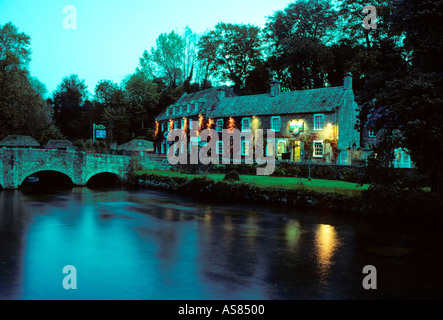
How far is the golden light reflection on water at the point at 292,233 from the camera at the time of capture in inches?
617

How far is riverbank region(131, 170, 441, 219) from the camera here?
18.5 m

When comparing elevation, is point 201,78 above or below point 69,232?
above

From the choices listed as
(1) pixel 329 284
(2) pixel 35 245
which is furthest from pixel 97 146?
(1) pixel 329 284

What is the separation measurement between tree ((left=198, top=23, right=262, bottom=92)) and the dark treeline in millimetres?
152

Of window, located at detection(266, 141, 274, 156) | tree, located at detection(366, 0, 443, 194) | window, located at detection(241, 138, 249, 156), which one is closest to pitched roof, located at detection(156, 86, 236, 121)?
window, located at detection(241, 138, 249, 156)

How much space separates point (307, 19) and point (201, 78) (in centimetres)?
2630

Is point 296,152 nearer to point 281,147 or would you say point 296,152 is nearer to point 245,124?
point 281,147

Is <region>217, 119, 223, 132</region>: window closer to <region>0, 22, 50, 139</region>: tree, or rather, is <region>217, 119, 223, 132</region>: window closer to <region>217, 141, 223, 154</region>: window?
<region>217, 141, 223, 154</region>: window

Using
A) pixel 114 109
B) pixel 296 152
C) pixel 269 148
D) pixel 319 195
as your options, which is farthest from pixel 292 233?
pixel 114 109

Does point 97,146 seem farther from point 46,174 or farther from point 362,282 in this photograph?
point 362,282

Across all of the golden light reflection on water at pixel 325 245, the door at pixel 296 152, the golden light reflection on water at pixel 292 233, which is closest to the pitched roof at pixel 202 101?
the door at pixel 296 152

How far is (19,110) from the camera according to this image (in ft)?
149

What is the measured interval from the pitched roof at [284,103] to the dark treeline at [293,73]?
526 cm

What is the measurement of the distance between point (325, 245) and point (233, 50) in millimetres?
46354
